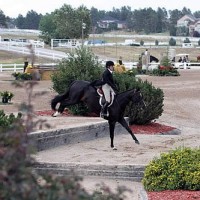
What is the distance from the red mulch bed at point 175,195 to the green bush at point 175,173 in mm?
172

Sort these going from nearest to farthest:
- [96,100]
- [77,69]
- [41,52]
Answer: [96,100], [77,69], [41,52]

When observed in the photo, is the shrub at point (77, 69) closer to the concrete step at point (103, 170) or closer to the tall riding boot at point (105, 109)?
the tall riding boot at point (105, 109)

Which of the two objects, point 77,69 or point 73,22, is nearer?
point 77,69

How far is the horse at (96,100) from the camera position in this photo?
1587 cm

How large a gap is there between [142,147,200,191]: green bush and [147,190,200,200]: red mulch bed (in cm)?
17

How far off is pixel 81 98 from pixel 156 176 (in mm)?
8145

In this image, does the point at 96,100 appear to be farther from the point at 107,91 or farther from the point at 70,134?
the point at 70,134

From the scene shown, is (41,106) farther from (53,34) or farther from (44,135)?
(53,34)

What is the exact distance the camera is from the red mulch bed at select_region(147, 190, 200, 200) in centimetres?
1004

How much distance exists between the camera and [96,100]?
696 inches

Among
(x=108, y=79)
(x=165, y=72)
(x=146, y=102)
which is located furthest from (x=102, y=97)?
(x=165, y=72)

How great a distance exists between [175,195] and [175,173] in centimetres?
55

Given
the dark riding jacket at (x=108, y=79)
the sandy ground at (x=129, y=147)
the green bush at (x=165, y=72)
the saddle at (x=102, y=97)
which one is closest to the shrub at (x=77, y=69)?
the sandy ground at (x=129, y=147)

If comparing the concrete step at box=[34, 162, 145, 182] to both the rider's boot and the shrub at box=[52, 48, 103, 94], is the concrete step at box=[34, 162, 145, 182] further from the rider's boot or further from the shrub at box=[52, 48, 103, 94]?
the shrub at box=[52, 48, 103, 94]
